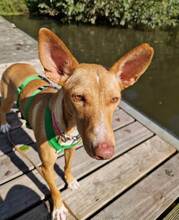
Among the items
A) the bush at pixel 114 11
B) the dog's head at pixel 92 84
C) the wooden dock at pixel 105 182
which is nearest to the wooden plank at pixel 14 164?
the wooden dock at pixel 105 182

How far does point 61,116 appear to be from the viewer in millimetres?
2807

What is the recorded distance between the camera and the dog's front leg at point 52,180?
296 centimetres

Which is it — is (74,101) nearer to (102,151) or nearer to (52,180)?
(102,151)

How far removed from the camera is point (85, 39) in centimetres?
1007

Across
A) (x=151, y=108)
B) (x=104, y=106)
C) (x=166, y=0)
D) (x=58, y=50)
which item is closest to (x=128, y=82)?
(x=104, y=106)

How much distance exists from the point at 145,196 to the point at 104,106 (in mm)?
1695

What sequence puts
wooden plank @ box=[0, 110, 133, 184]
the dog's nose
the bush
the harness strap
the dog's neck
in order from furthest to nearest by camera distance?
the bush
wooden plank @ box=[0, 110, 133, 184]
the harness strap
the dog's neck
the dog's nose

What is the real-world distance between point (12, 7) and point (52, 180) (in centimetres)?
990

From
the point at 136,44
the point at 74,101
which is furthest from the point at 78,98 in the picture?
the point at 136,44

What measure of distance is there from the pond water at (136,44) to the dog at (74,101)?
3.68 m

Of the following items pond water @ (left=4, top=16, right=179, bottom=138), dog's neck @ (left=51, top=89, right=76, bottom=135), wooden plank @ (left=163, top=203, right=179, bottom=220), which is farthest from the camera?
pond water @ (left=4, top=16, right=179, bottom=138)

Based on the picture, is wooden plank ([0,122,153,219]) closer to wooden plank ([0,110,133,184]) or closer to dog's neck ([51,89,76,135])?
wooden plank ([0,110,133,184])

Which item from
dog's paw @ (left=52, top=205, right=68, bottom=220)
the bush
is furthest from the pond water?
dog's paw @ (left=52, top=205, right=68, bottom=220)

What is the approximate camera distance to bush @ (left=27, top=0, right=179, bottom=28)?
410 inches
